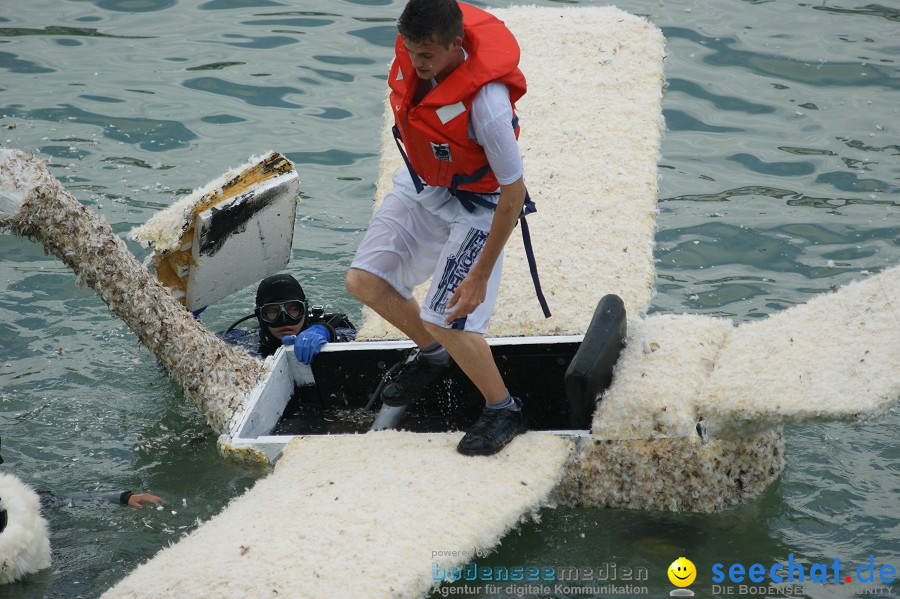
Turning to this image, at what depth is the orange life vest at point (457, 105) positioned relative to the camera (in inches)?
126

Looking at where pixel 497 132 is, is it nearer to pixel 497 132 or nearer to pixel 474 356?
pixel 497 132

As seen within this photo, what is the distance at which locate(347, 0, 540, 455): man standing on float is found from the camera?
3180mm

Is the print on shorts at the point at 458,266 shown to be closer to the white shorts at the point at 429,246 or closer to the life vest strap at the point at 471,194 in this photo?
the white shorts at the point at 429,246

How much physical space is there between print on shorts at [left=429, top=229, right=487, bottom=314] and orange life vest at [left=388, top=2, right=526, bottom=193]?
173 millimetres

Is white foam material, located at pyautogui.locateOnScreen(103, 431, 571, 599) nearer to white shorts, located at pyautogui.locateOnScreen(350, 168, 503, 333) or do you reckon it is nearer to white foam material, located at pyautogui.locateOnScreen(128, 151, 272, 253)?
white shorts, located at pyautogui.locateOnScreen(350, 168, 503, 333)

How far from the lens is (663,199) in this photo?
675 centimetres

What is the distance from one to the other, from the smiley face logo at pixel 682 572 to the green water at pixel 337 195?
4 cm

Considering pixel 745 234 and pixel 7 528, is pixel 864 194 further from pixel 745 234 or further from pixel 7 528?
pixel 7 528

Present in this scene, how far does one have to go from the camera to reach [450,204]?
12.0 feet

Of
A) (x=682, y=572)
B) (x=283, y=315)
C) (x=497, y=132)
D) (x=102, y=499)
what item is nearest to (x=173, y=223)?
(x=283, y=315)

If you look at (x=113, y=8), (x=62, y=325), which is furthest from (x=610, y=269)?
(x=113, y=8)

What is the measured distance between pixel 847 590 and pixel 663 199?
3721 millimetres

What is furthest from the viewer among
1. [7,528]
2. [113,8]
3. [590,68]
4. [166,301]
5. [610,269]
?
[113,8]

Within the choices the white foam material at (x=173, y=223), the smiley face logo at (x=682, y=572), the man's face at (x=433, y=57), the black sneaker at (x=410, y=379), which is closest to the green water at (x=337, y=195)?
the smiley face logo at (x=682, y=572)
